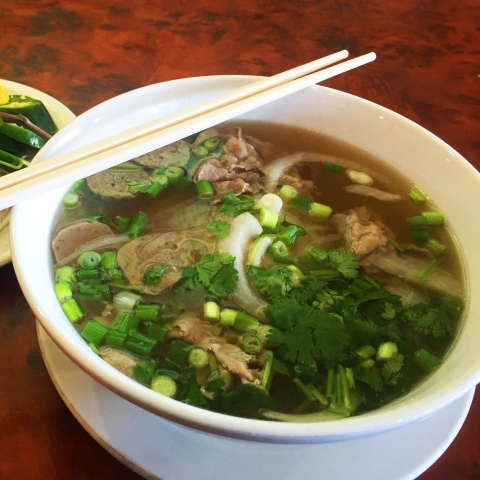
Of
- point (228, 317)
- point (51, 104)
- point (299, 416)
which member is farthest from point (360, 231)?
point (51, 104)

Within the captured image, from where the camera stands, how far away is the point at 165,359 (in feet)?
3.29

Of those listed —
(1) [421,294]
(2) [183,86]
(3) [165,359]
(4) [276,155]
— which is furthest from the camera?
(4) [276,155]

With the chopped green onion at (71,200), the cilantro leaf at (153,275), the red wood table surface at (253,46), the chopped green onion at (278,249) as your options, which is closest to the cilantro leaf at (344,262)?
the chopped green onion at (278,249)

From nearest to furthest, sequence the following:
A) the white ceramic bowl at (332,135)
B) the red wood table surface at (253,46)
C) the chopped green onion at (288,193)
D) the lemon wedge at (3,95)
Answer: the white ceramic bowl at (332,135), the chopped green onion at (288,193), the lemon wedge at (3,95), the red wood table surface at (253,46)

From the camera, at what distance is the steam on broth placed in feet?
3.18

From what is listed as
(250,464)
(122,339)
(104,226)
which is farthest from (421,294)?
(104,226)

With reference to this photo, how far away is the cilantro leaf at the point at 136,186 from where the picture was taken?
137cm

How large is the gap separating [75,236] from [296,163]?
0.73 metres

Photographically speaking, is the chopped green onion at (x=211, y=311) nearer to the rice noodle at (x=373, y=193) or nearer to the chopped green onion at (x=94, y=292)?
the chopped green onion at (x=94, y=292)

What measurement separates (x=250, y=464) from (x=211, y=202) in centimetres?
76

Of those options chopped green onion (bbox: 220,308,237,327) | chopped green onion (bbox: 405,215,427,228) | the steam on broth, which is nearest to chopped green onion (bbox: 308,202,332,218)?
the steam on broth

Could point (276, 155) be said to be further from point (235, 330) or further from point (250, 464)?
point (250, 464)

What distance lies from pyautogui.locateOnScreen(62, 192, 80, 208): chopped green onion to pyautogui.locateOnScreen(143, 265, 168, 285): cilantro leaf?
318 mm

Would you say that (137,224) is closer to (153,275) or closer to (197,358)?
(153,275)
